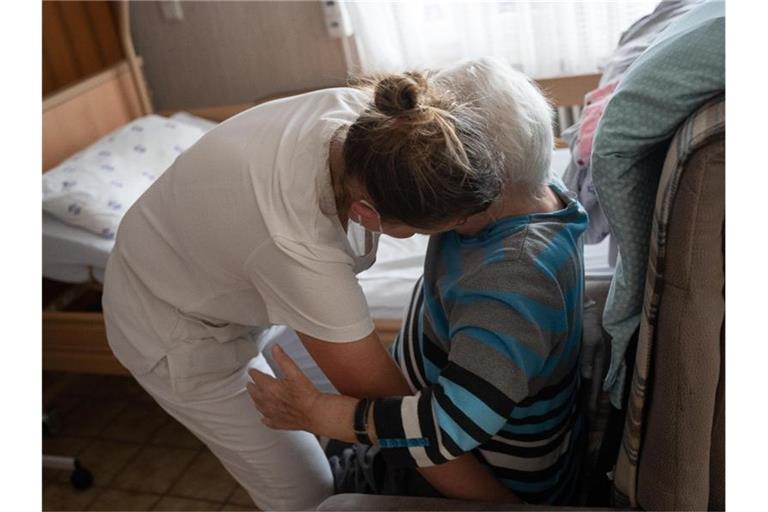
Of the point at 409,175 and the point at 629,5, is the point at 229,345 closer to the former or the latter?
the point at 409,175

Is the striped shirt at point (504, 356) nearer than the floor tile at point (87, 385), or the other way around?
the striped shirt at point (504, 356)

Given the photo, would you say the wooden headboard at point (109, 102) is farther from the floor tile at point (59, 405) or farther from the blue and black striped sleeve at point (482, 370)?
the blue and black striped sleeve at point (482, 370)

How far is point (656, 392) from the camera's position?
1.02 m

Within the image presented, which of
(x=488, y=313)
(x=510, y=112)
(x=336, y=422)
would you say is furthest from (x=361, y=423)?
(x=510, y=112)

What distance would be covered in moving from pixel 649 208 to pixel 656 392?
23 centimetres

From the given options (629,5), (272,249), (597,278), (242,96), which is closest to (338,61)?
(242,96)

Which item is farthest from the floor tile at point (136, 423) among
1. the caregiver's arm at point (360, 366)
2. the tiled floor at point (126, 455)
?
the caregiver's arm at point (360, 366)

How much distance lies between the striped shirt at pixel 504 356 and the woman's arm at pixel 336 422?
0.05 m

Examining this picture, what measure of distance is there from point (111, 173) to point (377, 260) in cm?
85

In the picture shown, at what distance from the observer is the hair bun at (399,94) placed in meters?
1.05

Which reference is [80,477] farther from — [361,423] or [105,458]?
[361,423]

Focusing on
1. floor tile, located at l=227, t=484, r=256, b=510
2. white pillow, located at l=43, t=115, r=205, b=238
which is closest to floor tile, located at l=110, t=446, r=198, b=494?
floor tile, located at l=227, t=484, r=256, b=510

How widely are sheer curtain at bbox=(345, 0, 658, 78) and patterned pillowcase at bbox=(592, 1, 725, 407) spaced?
1.76 metres
